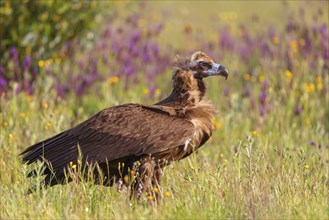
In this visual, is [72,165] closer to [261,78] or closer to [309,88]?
[309,88]

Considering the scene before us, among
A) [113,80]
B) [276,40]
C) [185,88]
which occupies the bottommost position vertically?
[113,80]

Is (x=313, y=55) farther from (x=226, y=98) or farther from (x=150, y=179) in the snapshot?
(x=150, y=179)

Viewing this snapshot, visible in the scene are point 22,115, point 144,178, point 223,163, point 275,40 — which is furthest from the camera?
point 275,40

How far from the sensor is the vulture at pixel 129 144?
239 inches

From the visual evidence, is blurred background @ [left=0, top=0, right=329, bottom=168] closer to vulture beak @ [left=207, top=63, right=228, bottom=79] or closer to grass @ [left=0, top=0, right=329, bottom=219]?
grass @ [left=0, top=0, right=329, bottom=219]

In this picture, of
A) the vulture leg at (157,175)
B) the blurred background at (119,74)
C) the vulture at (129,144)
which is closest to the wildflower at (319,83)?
the blurred background at (119,74)

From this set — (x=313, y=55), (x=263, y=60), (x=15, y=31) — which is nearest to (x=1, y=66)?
(x=15, y=31)

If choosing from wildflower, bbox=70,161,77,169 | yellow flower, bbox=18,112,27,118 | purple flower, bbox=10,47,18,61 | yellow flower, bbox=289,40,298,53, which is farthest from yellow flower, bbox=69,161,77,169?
yellow flower, bbox=289,40,298,53

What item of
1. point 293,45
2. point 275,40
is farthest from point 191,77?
point 275,40

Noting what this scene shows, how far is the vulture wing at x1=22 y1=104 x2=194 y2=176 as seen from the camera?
6090 millimetres

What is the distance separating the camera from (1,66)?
32.2 feet

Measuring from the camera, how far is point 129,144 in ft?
20.1

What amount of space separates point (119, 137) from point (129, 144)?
0.12m

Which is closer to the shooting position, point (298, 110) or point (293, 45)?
point (298, 110)
